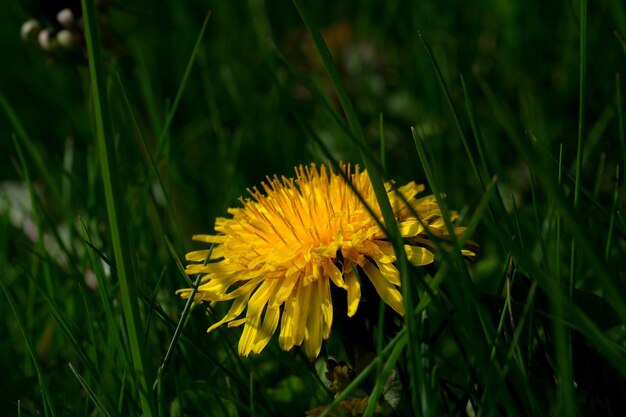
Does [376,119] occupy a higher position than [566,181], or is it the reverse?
[566,181]

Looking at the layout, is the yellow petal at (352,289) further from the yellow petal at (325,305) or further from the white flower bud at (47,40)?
the white flower bud at (47,40)

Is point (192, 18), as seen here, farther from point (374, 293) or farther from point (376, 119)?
point (374, 293)

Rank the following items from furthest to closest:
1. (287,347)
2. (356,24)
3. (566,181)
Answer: (356,24) → (566,181) → (287,347)

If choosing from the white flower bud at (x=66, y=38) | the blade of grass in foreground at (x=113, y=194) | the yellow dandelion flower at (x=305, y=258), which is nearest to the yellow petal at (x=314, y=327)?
the yellow dandelion flower at (x=305, y=258)

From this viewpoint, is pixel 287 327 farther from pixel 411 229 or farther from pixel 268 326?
pixel 411 229

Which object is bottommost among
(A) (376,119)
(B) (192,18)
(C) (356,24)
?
(A) (376,119)

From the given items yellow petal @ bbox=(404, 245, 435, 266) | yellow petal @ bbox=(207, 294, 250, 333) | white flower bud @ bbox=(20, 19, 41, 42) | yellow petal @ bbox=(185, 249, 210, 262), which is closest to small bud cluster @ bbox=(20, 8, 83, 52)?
white flower bud @ bbox=(20, 19, 41, 42)

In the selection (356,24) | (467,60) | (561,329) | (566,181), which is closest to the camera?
(561,329)

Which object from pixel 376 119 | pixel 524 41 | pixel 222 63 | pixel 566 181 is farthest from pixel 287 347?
pixel 222 63
